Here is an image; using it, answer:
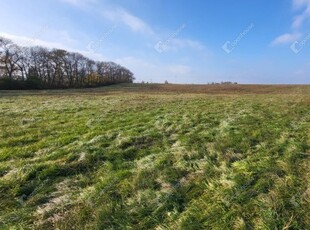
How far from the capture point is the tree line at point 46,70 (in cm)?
5606

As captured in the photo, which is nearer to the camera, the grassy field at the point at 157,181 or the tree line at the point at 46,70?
the grassy field at the point at 157,181

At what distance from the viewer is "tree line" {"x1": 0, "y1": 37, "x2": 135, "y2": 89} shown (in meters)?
56.1

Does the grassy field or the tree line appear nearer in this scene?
the grassy field

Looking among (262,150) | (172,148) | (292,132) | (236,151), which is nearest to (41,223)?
(172,148)

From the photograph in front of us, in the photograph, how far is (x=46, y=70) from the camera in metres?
65.3

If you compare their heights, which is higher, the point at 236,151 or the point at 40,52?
the point at 40,52

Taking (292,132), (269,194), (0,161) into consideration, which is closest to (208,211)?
(269,194)

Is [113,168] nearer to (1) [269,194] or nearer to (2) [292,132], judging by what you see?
(1) [269,194]

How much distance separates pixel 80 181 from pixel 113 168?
2.77 feet

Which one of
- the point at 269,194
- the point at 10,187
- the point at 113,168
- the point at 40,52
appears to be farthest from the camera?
the point at 40,52

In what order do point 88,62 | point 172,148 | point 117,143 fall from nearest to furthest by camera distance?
point 172,148 < point 117,143 < point 88,62

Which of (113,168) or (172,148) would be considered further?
(172,148)

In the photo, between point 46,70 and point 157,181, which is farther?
point 46,70

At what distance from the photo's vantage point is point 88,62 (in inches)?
3145
